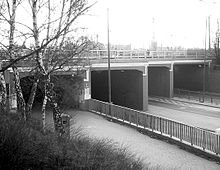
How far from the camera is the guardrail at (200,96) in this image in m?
37.1

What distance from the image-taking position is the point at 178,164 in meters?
12.5

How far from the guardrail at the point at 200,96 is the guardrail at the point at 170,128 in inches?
681

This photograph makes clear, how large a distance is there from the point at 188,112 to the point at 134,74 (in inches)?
248

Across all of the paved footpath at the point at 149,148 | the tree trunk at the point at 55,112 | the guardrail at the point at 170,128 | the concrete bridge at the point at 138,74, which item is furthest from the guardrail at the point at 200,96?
the tree trunk at the point at 55,112

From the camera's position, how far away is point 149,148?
14.8 m

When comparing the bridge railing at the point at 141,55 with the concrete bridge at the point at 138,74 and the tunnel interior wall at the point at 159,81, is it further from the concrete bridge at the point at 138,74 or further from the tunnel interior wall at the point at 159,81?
the tunnel interior wall at the point at 159,81

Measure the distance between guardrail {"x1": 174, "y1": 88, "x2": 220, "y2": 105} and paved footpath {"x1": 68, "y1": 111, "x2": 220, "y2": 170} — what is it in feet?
63.8

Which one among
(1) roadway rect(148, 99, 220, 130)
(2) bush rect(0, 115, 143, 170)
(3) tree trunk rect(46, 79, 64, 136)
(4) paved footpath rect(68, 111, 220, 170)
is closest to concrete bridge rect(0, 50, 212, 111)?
(1) roadway rect(148, 99, 220, 130)

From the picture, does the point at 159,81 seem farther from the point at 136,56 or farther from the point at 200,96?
the point at 136,56

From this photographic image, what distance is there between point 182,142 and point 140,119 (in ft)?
14.2

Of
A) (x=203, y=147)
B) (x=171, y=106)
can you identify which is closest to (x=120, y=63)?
(x=171, y=106)

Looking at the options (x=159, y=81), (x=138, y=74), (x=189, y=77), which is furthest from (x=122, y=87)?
(x=189, y=77)

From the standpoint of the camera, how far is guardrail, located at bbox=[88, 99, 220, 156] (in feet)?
45.5

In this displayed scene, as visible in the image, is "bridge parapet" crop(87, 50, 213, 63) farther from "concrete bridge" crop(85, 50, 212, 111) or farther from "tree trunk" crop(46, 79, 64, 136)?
"tree trunk" crop(46, 79, 64, 136)
